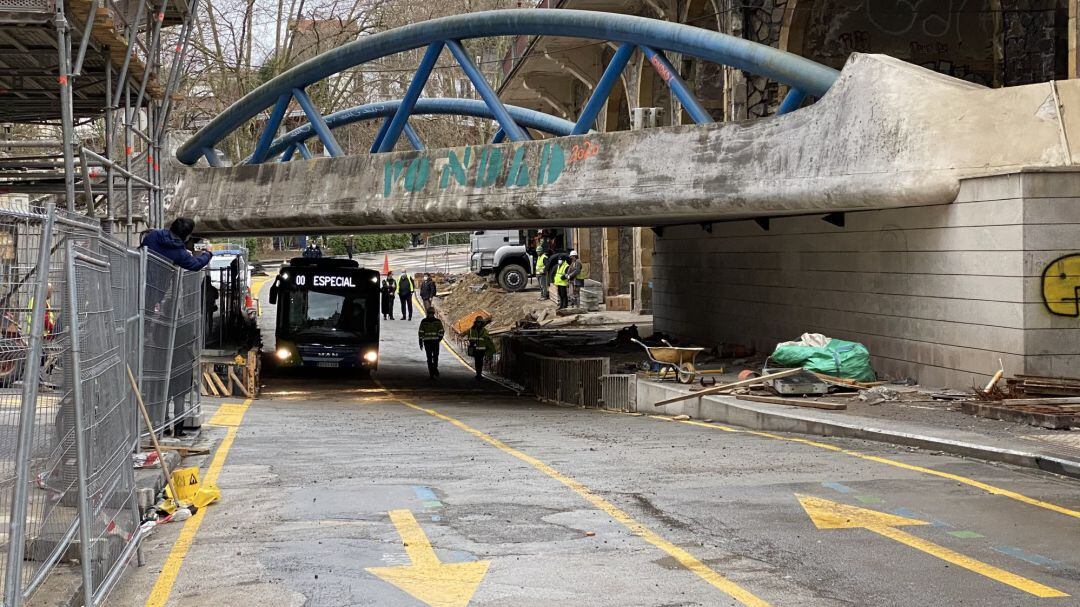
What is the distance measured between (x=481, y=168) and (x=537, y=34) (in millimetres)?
2652

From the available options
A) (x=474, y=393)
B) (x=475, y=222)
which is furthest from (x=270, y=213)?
(x=474, y=393)

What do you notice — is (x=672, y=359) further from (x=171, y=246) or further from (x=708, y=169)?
(x=171, y=246)

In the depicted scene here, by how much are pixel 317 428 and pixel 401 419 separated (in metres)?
2.17

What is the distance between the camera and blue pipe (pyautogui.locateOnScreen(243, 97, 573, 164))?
1203 inches

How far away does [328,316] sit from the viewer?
29.5 metres

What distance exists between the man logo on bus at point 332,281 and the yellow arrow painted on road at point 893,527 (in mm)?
21235

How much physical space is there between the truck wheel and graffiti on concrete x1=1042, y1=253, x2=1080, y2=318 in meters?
37.1

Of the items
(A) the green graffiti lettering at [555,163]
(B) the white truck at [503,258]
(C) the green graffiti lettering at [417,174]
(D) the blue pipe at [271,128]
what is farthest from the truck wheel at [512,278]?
(A) the green graffiti lettering at [555,163]

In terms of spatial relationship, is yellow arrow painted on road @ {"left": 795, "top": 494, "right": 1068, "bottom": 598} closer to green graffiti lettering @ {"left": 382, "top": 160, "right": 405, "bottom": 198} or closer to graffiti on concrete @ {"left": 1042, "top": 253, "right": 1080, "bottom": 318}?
graffiti on concrete @ {"left": 1042, "top": 253, "right": 1080, "bottom": 318}

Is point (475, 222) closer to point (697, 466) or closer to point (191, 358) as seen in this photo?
point (191, 358)

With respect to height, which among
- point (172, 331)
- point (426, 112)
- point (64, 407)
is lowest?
point (64, 407)

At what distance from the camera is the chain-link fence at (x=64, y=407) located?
5.14 m

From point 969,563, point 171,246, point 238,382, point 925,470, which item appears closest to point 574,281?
point 238,382

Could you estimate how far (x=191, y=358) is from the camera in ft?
47.1
